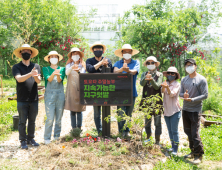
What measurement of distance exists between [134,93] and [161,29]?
29.4 feet

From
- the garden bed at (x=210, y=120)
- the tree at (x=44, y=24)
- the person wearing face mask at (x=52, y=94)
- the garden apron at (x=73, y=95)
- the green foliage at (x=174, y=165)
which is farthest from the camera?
the tree at (x=44, y=24)

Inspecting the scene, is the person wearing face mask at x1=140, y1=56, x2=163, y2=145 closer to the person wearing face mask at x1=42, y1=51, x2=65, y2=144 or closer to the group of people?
the group of people

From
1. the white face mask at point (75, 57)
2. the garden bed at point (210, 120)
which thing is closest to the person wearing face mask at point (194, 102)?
the garden bed at point (210, 120)

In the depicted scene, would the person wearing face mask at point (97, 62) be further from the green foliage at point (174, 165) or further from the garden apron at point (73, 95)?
the green foliage at point (174, 165)

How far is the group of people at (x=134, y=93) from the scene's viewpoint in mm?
4180

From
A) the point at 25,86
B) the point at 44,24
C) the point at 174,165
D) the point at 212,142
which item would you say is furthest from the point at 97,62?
the point at 44,24

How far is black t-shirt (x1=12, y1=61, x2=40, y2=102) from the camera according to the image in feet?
14.9

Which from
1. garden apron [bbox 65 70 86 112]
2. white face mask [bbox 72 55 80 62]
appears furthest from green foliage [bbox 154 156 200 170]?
white face mask [bbox 72 55 80 62]

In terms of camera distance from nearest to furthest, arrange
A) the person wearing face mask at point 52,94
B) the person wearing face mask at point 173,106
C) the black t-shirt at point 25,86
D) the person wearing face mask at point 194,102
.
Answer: the person wearing face mask at point 194,102 → the person wearing face mask at point 173,106 → the black t-shirt at point 25,86 → the person wearing face mask at point 52,94

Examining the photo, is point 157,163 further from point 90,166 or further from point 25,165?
point 25,165

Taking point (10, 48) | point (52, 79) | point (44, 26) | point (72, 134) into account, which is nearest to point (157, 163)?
point (72, 134)

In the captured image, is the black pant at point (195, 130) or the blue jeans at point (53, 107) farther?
the blue jeans at point (53, 107)

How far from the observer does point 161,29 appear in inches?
495

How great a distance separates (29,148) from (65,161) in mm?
1420
